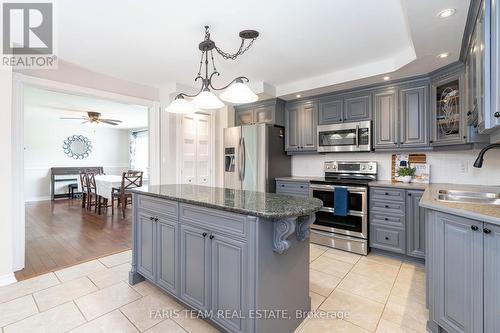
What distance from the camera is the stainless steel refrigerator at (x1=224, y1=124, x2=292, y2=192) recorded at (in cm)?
402

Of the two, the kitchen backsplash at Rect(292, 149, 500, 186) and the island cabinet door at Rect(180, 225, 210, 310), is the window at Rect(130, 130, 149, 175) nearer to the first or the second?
the kitchen backsplash at Rect(292, 149, 500, 186)

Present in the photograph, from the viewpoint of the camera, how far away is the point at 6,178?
8.18 ft

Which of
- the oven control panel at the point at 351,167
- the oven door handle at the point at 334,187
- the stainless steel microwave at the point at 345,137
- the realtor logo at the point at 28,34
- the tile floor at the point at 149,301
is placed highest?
the realtor logo at the point at 28,34

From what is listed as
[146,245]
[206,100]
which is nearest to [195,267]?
[146,245]

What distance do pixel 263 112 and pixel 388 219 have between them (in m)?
2.52

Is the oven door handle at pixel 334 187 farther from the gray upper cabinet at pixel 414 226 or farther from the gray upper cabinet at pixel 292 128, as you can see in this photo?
the gray upper cabinet at pixel 292 128

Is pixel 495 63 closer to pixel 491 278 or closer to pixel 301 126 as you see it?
pixel 491 278

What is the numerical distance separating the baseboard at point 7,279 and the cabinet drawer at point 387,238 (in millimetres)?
4047

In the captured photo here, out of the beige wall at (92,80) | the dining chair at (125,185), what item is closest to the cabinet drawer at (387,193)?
the beige wall at (92,80)

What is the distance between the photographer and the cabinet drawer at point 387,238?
2977mm

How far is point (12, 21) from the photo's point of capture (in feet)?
7.46

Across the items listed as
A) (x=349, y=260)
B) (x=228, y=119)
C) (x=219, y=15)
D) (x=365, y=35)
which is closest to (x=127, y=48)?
(x=219, y=15)

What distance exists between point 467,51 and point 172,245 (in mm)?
3153

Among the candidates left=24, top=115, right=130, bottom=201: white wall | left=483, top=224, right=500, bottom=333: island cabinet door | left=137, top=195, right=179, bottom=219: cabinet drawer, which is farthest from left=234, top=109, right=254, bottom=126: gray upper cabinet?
left=24, top=115, right=130, bottom=201: white wall
